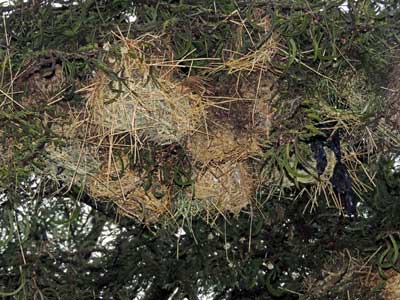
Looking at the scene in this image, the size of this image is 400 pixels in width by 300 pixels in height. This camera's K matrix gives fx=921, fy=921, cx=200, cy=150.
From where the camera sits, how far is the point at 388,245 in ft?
5.67

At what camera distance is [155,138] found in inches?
51.0

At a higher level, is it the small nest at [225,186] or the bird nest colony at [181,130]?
the bird nest colony at [181,130]

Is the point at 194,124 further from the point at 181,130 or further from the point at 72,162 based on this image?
the point at 72,162

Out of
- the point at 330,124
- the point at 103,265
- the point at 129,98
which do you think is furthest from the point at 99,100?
the point at 103,265

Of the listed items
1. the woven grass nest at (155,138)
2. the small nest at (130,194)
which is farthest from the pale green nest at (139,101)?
the small nest at (130,194)

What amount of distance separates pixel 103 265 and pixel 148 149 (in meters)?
1.26

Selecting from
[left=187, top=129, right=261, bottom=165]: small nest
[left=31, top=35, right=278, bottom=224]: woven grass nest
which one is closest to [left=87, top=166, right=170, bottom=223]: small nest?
[left=31, top=35, right=278, bottom=224]: woven grass nest

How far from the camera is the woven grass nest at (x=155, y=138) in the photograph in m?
1.25

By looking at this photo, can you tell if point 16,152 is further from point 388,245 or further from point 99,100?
point 388,245

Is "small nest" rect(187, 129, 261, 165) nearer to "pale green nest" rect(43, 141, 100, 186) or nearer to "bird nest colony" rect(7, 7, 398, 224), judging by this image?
"bird nest colony" rect(7, 7, 398, 224)

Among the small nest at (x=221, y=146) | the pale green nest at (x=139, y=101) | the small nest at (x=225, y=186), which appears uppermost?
the pale green nest at (x=139, y=101)

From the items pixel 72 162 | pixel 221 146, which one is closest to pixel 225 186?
pixel 221 146

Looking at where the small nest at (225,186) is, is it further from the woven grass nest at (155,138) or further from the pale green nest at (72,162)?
the pale green nest at (72,162)

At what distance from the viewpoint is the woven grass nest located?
1.25 m
